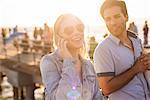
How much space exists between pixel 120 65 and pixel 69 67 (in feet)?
1.53

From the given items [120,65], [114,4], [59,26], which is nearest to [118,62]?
[120,65]

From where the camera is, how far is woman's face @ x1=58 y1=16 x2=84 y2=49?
3.06 m

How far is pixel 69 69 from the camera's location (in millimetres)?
3002

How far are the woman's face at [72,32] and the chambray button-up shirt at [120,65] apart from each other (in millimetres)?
281

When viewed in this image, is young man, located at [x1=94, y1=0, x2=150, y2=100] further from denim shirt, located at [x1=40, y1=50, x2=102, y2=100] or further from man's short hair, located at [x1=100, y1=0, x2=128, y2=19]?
denim shirt, located at [x1=40, y1=50, x2=102, y2=100]

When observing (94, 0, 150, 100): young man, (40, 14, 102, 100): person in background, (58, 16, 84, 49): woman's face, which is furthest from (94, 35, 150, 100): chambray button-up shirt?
(58, 16, 84, 49): woman's face

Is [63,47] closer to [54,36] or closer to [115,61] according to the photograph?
[54,36]

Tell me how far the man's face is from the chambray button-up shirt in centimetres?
8

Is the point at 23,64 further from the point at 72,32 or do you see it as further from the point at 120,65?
the point at 72,32

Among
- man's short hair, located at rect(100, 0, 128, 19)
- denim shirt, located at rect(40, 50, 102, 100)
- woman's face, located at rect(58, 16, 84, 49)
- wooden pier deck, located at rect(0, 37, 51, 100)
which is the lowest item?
wooden pier deck, located at rect(0, 37, 51, 100)

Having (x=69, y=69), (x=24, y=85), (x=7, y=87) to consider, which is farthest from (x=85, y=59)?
(x=7, y=87)

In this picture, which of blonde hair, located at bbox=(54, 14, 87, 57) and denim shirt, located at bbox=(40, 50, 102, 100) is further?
blonde hair, located at bbox=(54, 14, 87, 57)

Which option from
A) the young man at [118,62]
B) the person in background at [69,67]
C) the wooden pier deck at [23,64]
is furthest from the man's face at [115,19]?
the wooden pier deck at [23,64]

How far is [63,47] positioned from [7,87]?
32010mm
